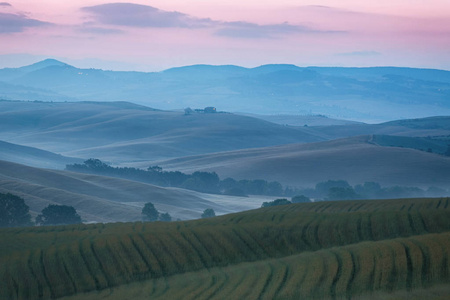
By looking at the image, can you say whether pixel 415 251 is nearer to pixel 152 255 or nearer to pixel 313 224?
pixel 313 224

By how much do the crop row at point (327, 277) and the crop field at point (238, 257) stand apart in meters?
0.05

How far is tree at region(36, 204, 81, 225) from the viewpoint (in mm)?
69375

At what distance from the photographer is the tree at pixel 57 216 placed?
2731 inches

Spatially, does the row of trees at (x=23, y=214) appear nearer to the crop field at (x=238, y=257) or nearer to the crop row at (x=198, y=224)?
the crop row at (x=198, y=224)

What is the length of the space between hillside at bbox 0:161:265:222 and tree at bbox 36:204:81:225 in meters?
3.91

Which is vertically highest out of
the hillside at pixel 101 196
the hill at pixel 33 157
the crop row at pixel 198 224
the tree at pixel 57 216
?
the crop row at pixel 198 224

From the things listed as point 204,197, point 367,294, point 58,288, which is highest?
point 367,294

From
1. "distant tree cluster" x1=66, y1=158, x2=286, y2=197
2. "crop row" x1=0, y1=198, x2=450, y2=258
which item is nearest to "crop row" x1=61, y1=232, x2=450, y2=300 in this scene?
"crop row" x1=0, y1=198, x2=450, y2=258

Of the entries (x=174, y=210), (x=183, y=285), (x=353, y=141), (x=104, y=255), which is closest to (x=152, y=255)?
(x=104, y=255)

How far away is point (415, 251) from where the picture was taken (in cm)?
2952

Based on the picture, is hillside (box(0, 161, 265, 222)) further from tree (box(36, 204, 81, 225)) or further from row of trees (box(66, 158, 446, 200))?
row of trees (box(66, 158, 446, 200))

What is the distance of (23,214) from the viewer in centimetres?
6831

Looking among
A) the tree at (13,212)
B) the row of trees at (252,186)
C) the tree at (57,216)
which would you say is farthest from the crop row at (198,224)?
the row of trees at (252,186)

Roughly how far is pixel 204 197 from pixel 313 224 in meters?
67.0
